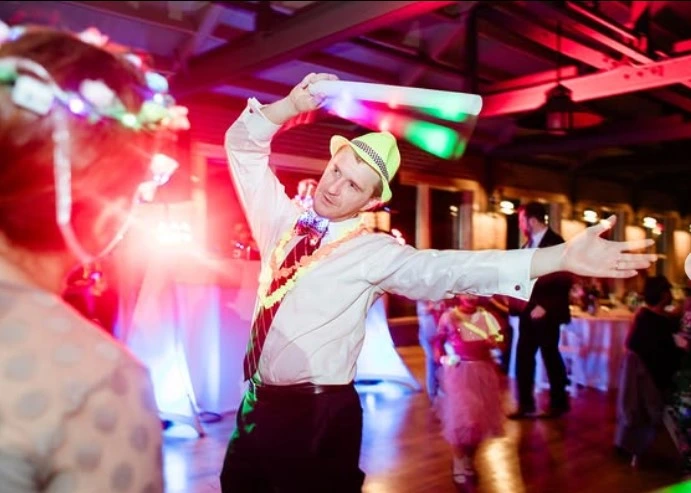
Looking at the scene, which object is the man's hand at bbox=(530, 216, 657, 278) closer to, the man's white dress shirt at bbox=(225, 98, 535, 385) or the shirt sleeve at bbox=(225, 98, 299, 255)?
the man's white dress shirt at bbox=(225, 98, 535, 385)

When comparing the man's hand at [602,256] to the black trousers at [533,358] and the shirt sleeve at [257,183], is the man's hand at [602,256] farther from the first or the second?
the black trousers at [533,358]

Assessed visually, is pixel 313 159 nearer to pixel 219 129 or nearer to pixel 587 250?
pixel 219 129

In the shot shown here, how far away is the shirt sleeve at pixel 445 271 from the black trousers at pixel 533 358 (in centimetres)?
336

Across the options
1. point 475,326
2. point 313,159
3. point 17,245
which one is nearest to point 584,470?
Answer: point 475,326

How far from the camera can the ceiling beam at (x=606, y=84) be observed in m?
4.98

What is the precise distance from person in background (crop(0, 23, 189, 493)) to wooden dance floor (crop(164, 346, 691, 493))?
2.71 meters

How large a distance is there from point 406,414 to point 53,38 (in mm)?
4453

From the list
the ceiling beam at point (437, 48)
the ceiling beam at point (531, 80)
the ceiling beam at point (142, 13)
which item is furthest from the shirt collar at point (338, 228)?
the ceiling beam at point (531, 80)

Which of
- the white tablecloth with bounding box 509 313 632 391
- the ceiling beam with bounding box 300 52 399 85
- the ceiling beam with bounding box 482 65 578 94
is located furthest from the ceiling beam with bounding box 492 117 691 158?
the white tablecloth with bounding box 509 313 632 391

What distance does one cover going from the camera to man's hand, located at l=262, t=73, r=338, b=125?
5.47ft

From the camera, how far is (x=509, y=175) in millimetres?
10633

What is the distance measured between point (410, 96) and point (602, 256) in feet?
1.86

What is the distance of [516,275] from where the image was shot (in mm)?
1467

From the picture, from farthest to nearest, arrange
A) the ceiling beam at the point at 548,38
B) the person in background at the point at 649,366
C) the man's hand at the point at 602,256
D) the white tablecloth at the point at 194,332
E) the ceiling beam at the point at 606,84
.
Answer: the ceiling beam at the point at 548,38 → the ceiling beam at the point at 606,84 → the white tablecloth at the point at 194,332 → the person in background at the point at 649,366 → the man's hand at the point at 602,256
